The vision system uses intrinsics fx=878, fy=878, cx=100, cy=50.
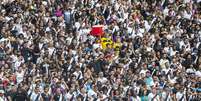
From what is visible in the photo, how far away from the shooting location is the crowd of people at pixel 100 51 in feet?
102

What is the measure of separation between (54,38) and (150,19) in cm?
430

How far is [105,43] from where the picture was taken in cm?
3466

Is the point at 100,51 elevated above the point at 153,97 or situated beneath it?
elevated above

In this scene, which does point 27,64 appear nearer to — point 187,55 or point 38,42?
point 38,42

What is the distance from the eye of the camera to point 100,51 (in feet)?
Result: 111

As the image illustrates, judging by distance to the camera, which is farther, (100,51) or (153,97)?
(100,51)

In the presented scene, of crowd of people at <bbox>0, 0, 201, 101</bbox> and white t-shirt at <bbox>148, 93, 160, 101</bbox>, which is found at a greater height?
crowd of people at <bbox>0, 0, 201, 101</bbox>

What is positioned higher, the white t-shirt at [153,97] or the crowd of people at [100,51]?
the crowd of people at [100,51]

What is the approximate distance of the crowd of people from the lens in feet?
102

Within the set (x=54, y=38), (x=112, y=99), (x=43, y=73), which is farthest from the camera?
(x=54, y=38)

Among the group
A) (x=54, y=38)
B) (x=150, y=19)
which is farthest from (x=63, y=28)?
(x=150, y=19)

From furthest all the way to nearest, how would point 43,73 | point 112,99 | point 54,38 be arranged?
point 54,38, point 43,73, point 112,99

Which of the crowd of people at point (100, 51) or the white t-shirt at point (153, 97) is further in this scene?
the crowd of people at point (100, 51)

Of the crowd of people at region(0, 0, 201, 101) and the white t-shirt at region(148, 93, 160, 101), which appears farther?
the crowd of people at region(0, 0, 201, 101)
